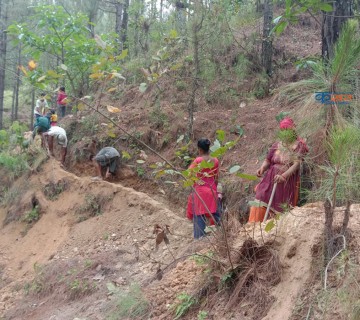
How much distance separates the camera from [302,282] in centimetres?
373

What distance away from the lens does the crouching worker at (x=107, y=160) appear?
31.9 feet

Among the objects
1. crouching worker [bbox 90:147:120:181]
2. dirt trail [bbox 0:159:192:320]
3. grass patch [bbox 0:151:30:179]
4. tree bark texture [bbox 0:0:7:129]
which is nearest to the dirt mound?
dirt trail [bbox 0:159:192:320]

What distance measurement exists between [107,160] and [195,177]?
241 inches

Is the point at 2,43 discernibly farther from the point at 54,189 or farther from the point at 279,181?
the point at 279,181

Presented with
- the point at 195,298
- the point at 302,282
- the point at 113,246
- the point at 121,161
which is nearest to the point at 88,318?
the point at 195,298

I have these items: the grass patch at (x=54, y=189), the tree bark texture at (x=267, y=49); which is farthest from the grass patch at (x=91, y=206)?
the tree bark texture at (x=267, y=49)

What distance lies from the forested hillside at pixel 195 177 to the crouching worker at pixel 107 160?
6cm

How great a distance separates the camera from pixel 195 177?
13.0ft

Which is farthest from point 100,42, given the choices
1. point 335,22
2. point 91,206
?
point 91,206

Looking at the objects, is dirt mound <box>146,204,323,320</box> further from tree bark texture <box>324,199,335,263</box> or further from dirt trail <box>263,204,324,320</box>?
tree bark texture <box>324,199,335,263</box>

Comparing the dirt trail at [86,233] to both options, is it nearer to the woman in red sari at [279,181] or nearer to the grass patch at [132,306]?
the grass patch at [132,306]

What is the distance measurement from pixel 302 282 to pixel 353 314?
84 cm

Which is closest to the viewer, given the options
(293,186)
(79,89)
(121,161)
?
(293,186)

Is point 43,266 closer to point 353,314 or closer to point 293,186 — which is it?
point 293,186
